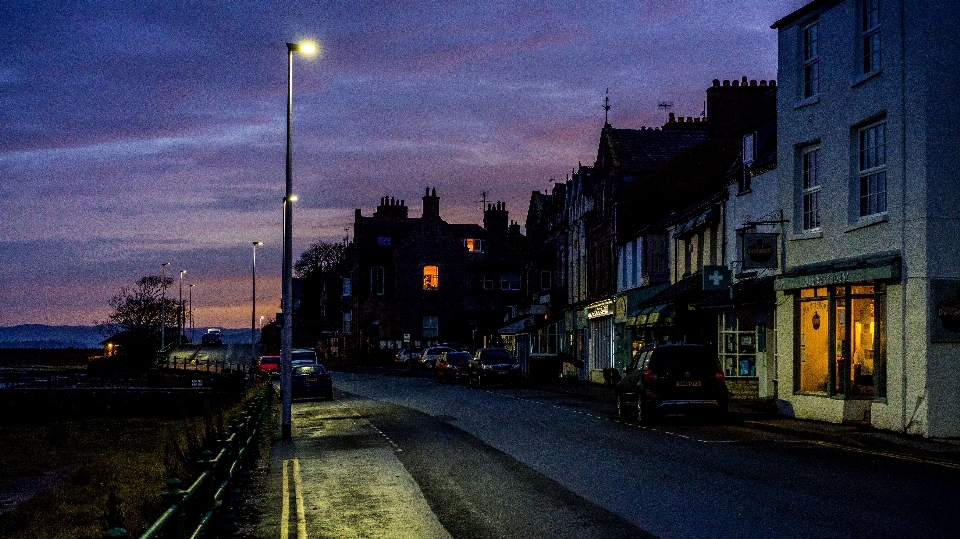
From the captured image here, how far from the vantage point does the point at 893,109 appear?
76.2 ft

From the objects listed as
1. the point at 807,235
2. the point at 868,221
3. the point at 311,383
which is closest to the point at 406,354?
the point at 311,383

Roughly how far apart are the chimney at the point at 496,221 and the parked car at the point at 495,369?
57.0 m

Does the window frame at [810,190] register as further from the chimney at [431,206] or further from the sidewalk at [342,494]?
the chimney at [431,206]

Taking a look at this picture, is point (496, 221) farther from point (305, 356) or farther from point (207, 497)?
point (207, 497)

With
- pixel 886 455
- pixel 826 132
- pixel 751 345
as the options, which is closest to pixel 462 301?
pixel 751 345

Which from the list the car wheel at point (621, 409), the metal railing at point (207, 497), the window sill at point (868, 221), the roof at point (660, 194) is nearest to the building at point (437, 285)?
the roof at point (660, 194)

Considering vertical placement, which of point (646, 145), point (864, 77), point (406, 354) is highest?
point (646, 145)

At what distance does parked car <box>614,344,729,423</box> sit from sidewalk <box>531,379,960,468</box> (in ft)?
3.65

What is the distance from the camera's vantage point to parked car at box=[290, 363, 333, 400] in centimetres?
4312

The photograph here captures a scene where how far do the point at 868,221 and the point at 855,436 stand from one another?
518cm

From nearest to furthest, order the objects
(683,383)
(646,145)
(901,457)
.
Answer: (901,457) → (683,383) → (646,145)

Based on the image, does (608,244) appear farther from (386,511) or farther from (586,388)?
(386,511)

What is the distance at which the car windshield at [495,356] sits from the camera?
2021 inches

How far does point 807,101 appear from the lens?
89.4ft
